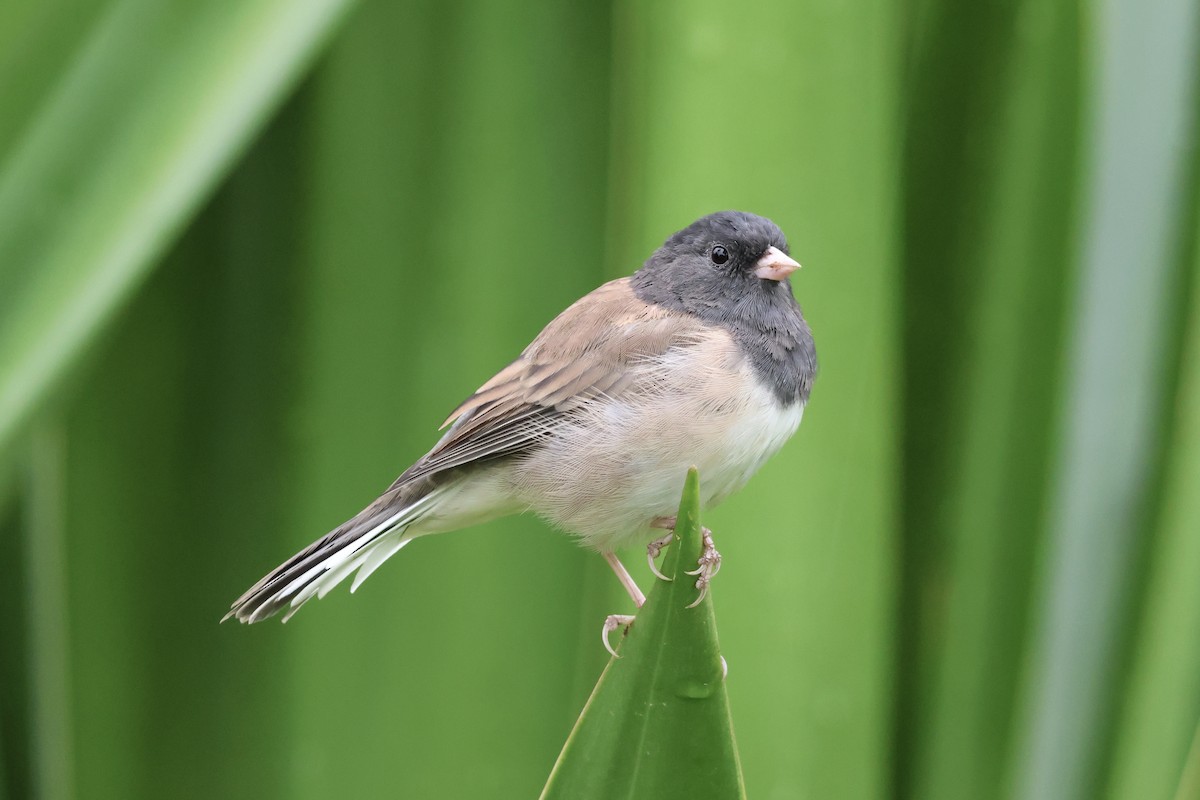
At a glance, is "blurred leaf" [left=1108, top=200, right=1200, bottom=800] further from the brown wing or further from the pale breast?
the brown wing

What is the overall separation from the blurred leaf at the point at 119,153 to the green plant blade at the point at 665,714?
18.9 inches

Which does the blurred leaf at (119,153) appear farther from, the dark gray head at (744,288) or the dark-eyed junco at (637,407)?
the dark gray head at (744,288)

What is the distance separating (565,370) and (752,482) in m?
0.23

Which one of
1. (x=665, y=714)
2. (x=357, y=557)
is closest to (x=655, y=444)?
(x=357, y=557)

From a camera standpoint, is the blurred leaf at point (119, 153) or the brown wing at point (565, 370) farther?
the brown wing at point (565, 370)

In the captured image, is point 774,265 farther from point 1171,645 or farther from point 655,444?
point 1171,645

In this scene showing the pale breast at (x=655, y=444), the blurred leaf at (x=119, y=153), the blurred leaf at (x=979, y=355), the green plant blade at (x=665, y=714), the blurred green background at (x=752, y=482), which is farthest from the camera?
the blurred leaf at (x=979, y=355)

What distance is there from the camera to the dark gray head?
42.7 inches

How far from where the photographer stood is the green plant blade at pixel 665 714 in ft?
1.98

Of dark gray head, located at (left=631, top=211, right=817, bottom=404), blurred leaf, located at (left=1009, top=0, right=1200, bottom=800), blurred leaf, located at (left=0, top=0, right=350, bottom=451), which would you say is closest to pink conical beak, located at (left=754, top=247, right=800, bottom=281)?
dark gray head, located at (left=631, top=211, right=817, bottom=404)

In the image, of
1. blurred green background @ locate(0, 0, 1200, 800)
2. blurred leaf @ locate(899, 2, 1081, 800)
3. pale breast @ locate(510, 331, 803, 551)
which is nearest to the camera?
pale breast @ locate(510, 331, 803, 551)

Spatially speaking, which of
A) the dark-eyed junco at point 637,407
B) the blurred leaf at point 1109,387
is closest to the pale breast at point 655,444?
the dark-eyed junco at point 637,407

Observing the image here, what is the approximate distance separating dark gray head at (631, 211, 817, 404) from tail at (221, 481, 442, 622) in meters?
0.32

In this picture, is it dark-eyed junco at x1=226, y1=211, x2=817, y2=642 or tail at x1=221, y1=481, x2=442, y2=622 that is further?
dark-eyed junco at x1=226, y1=211, x2=817, y2=642
